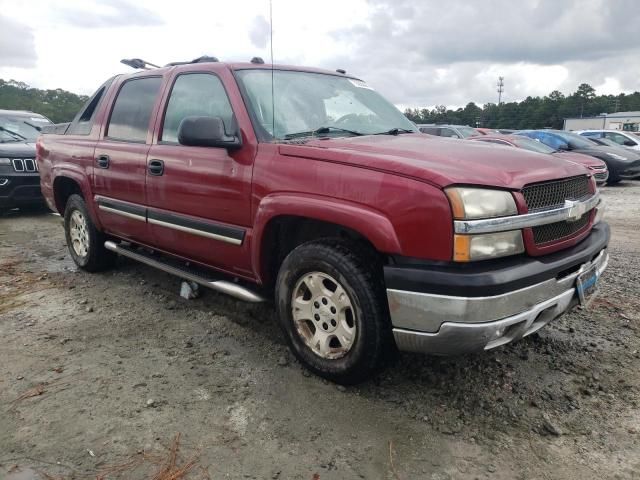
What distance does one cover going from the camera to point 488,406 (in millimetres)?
→ 2729

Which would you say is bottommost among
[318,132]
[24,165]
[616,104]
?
[24,165]

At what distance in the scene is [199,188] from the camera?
3.44m

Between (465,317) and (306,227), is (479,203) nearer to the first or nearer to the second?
(465,317)

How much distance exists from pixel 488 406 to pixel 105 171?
3530 mm

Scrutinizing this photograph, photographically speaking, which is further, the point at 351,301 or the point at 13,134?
the point at 13,134

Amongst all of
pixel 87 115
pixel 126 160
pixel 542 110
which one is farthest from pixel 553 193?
pixel 542 110

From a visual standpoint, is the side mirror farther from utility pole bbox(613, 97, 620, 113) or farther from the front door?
utility pole bbox(613, 97, 620, 113)

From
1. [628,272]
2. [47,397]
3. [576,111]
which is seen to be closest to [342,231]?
[47,397]

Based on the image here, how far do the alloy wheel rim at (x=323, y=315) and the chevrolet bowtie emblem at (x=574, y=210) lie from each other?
122 cm

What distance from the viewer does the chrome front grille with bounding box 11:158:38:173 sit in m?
7.95

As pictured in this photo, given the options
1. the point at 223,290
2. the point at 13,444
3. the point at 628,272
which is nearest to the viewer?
the point at 13,444

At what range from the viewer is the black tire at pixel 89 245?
4926 millimetres

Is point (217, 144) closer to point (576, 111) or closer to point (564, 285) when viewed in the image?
point (564, 285)

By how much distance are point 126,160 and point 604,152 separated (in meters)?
12.5
